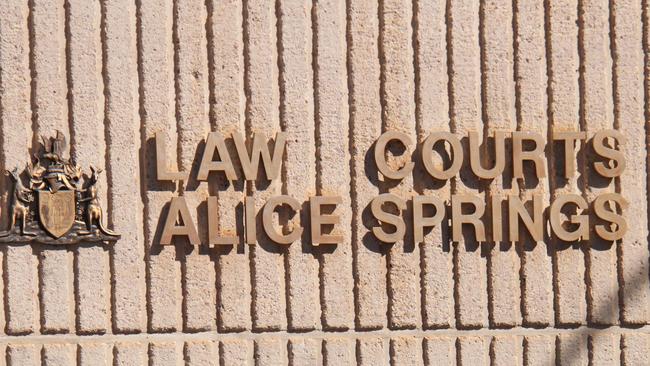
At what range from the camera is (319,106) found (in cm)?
414

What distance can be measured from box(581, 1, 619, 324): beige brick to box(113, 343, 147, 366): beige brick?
211 centimetres

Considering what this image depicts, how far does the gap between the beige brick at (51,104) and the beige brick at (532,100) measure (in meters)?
2.09

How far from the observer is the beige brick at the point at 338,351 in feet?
13.7

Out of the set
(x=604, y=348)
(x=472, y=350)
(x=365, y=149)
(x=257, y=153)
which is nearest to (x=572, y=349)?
(x=604, y=348)

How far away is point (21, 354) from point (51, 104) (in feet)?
3.74

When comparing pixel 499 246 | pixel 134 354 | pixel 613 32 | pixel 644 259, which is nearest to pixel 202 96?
pixel 134 354

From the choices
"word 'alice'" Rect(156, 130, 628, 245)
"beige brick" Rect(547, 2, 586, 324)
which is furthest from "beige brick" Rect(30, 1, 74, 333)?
"beige brick" Rect(547, 2, 586, 324)

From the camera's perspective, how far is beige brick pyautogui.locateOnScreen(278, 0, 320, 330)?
13.5 feet

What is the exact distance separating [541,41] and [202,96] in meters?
1.59

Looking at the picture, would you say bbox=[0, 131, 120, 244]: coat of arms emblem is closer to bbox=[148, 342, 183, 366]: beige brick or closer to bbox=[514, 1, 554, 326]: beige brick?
bbox=[148, 342, 183, 366]: beige brick

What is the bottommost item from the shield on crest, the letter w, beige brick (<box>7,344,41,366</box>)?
beige brick (<box>7,344,41,366</box>)

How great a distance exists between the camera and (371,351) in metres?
4.19

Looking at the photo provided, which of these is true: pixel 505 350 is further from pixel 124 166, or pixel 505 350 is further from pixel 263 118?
pixel 124 166

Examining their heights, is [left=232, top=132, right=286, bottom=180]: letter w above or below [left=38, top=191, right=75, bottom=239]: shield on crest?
above
